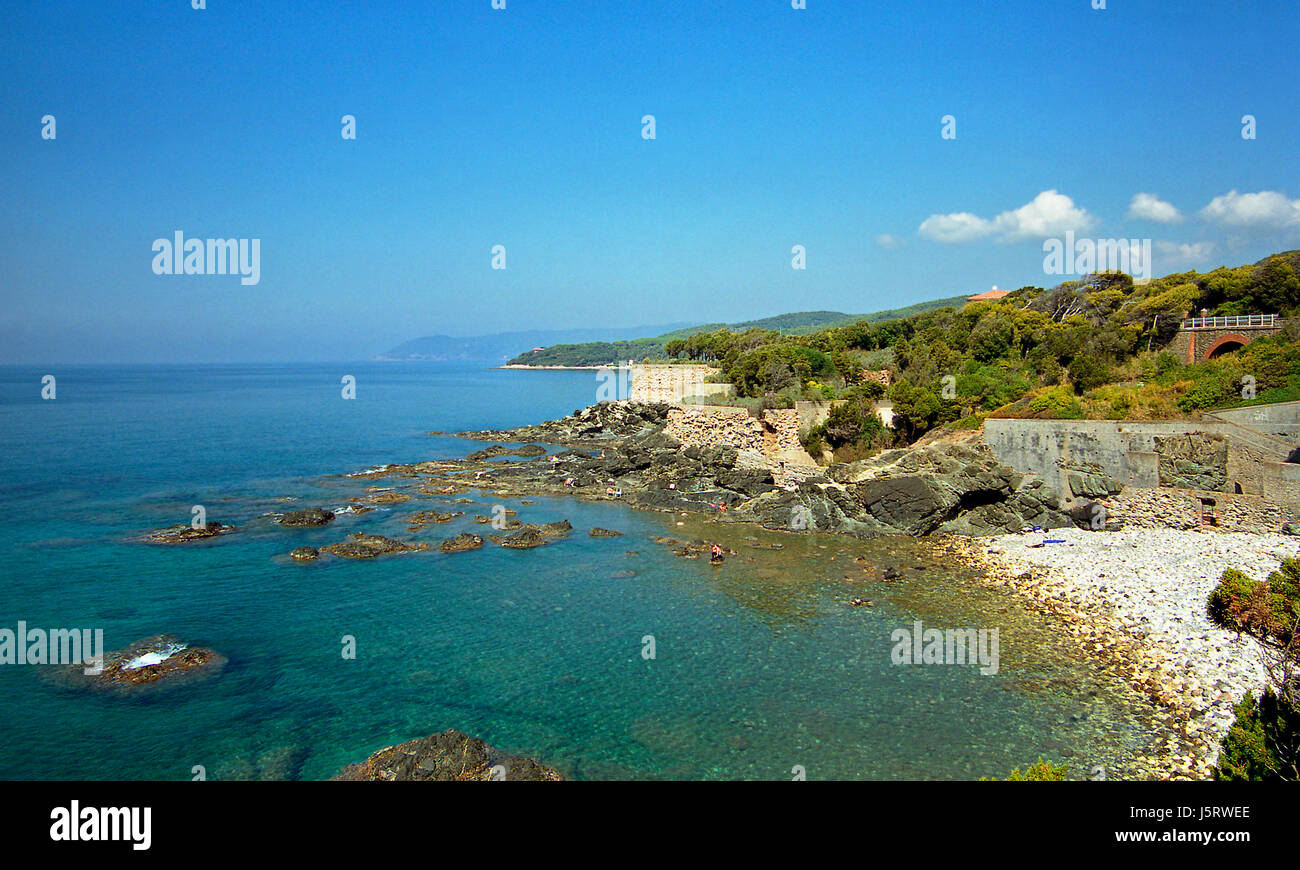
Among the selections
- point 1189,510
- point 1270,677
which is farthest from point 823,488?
point 1270,677

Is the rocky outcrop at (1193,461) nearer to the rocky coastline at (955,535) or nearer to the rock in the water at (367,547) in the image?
the rocky coastline at (955,535)

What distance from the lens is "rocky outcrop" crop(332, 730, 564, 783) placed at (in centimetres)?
995

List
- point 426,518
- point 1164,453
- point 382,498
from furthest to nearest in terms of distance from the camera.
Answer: point 382,498
point 426,518
point 1164,453

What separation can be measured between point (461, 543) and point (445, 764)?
12.6 metres

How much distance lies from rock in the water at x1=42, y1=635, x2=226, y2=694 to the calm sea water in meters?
0.40

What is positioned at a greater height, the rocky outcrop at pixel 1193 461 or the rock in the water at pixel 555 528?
the rocky outcrop at pixel 1193 461

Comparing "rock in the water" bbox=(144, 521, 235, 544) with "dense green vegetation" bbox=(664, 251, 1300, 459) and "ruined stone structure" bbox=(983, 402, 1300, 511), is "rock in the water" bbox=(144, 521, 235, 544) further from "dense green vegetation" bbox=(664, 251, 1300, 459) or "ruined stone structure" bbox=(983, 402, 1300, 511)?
"ruined stone structure" bbox=(983, 402, 1300, 511)

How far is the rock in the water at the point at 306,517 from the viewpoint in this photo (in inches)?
966

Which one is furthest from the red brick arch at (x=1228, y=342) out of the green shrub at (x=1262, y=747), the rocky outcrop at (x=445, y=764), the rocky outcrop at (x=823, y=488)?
the rocky outcrop at (x=445, y=764)

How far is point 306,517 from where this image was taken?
24641 millimetres

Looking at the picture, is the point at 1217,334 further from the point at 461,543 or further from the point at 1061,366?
the point at 461,543

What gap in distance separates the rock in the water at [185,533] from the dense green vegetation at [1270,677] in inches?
1007

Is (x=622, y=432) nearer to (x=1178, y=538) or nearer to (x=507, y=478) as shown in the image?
(x=507, y=478)

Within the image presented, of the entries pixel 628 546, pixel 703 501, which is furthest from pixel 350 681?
pixel 703 501
